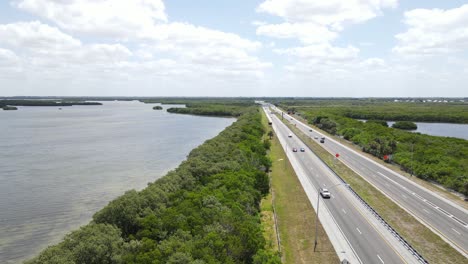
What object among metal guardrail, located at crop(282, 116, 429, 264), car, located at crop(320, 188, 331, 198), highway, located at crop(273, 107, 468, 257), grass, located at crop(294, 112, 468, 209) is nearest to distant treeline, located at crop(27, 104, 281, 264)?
car, located at crop(320, 188, 331, 198)

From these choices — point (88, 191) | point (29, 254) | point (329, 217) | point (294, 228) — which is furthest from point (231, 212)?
point (88, 191)

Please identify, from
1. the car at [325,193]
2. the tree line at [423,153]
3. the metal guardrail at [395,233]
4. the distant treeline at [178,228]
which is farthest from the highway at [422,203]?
the distant treeline at [178,228]

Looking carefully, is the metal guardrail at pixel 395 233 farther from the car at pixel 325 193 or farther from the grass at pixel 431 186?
the grass at pixel 431 186

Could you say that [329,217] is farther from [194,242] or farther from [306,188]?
[194,242]

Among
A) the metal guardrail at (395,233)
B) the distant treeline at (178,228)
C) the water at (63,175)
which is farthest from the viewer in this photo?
the water at (63,175)

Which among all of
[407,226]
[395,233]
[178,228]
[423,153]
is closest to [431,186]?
[423,153]

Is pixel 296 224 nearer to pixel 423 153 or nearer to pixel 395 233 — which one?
pixel 395 233
